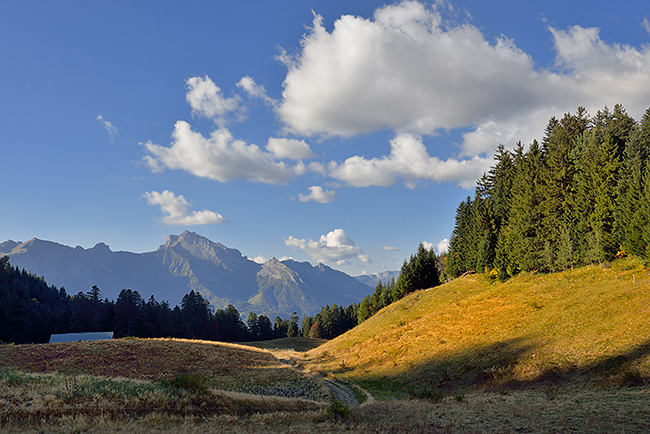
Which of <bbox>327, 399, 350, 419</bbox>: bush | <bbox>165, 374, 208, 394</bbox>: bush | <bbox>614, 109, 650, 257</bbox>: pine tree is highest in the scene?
<bbox>614, 109, 650, 257</bbox>: pine tree

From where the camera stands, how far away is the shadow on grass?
2152 cm

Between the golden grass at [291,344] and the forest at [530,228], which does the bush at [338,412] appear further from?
the golden grass at [291,344]

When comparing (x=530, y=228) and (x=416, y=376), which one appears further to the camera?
(x=530, y=228)

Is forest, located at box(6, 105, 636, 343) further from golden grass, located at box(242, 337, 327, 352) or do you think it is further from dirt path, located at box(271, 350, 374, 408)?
dirt path, located at box(271, 350, 374, 408)

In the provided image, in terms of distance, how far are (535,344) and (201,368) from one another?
38.1 meters

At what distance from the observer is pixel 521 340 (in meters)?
32.2

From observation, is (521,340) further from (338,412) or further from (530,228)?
(530,228)

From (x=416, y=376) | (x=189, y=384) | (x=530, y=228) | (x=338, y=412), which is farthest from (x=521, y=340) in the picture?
(x=530, y=228)

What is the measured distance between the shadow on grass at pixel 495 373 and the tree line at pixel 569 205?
21.2 meters

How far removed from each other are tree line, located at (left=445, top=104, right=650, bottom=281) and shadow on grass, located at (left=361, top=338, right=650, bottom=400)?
21.2 m

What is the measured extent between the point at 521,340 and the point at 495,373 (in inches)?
279

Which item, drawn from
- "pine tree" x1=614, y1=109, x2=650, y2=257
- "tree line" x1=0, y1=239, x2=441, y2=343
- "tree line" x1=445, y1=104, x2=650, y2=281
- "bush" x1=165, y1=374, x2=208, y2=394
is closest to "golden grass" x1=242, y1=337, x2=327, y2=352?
"tree line" x1=0, y1=239, x2=441, y2=343

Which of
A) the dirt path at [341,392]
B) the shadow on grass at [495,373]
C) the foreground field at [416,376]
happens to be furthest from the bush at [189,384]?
the shadow on grass at [495,373]

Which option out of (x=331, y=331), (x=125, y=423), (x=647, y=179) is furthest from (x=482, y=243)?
(x=331, y=331)
